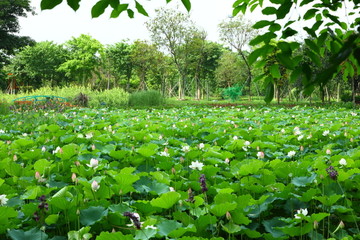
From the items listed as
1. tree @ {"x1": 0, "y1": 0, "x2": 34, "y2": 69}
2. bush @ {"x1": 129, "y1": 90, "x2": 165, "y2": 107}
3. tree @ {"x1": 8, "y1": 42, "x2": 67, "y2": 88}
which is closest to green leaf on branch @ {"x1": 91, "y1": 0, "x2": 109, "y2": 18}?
bush @ {"x1": 129, "y1": 90, "x2": 165, "y2": 107}

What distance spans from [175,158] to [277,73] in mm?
1403

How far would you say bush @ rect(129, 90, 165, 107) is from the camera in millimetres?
17156

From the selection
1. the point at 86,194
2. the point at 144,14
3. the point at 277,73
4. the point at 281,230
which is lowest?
the point at 281,230

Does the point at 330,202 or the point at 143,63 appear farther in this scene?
the point at 143,63

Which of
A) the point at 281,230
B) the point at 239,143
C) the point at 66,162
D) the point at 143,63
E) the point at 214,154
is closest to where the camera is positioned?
the point at 281,230

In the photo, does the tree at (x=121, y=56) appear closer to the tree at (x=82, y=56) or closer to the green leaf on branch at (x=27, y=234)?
the tree at (x=82, y=56)

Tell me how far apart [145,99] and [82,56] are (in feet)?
81.8

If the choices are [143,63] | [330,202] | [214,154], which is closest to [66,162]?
[214,154]

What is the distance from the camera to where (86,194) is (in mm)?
1665

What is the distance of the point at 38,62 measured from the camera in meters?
41.1

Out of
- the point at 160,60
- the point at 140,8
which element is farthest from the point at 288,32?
the point at 160,60

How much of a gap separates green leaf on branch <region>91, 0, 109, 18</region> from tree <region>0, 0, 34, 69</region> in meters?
24.0

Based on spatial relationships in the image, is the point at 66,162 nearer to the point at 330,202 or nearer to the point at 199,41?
the point at 330,202

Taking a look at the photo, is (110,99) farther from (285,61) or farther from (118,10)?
(285,61)
